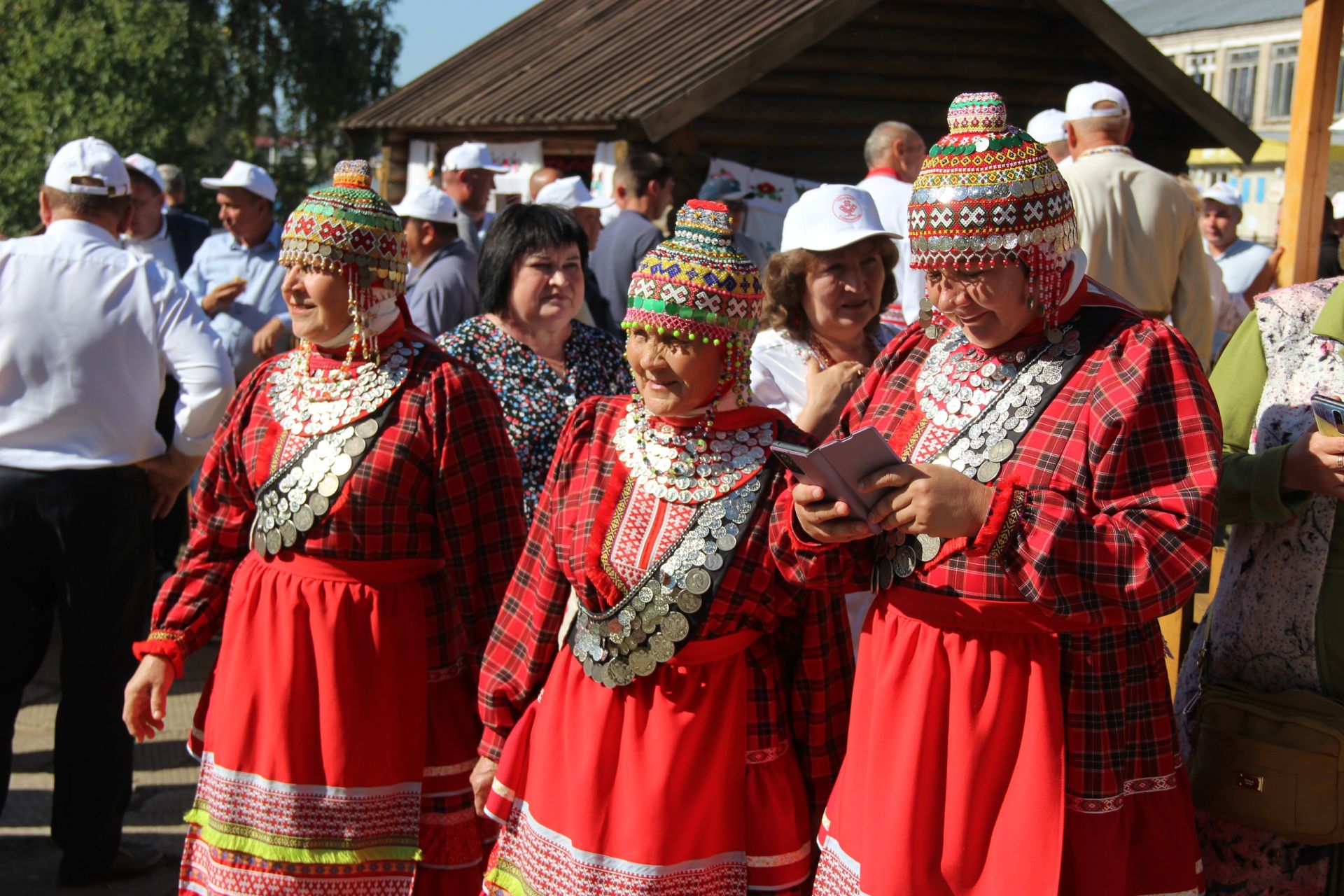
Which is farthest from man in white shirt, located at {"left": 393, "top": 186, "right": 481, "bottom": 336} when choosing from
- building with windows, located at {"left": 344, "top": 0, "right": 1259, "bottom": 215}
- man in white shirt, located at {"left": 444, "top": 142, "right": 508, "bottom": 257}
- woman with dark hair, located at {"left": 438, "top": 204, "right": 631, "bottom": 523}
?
building with windows, located at {"left": 344, "top": 0, "right": 1259, "bottom": 215}

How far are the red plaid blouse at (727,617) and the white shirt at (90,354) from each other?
75.7 inches

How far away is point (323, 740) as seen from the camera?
3053 mm

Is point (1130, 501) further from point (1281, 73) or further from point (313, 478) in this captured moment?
point (1281, 73)

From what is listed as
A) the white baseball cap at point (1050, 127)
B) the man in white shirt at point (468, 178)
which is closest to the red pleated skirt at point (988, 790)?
the white baseball cap at point (1050, 127)

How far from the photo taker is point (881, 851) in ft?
7.38

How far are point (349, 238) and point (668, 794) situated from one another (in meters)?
1.47

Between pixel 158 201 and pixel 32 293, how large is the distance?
12.3 ft

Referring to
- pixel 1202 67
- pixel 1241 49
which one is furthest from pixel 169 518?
pixel 1202 67

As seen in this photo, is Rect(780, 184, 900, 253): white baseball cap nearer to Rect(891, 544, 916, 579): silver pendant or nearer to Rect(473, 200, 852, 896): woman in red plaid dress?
Rect(473, 200, 852, 896): woman in red plaid dress

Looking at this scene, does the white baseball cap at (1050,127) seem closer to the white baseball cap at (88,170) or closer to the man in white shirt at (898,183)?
the man in white shirt at (898,183)

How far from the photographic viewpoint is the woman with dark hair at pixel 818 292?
11.4 feet

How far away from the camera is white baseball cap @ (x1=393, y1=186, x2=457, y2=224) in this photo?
616cm

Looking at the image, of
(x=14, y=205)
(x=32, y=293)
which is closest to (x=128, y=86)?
(x=14, y=205)

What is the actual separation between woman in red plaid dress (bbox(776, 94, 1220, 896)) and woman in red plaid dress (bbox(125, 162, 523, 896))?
3.56 ft
